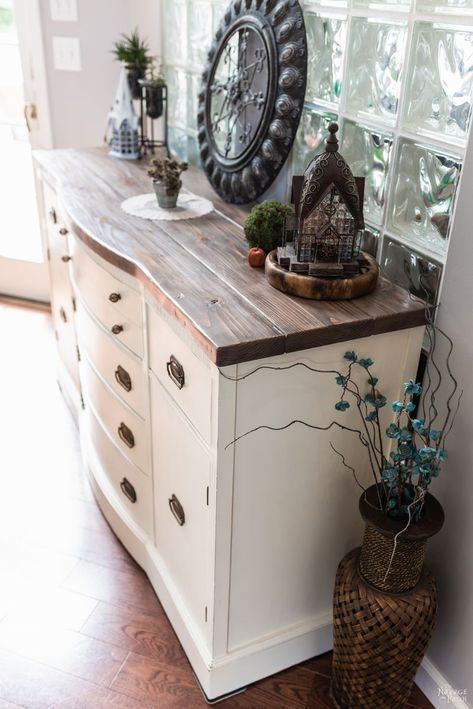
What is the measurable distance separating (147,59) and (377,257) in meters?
1.37

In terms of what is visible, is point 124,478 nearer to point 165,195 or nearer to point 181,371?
point 181,371

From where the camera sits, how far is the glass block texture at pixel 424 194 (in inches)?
56.4

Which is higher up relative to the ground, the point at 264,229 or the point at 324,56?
the point at 324,56

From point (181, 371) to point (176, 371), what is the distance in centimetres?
3

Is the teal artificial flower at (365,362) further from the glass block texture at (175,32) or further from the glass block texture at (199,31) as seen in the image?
the glass block texture at (175,32)

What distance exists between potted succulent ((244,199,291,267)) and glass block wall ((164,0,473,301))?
22 cm

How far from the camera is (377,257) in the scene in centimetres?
168

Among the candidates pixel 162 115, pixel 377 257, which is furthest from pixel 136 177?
pixel 377 257

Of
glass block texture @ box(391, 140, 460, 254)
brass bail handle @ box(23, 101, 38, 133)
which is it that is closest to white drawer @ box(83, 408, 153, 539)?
glass block texture @ box(391, 140, 460, 254)

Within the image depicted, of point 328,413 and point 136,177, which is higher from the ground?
point 136,177

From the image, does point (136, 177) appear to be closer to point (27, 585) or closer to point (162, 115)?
point (162, 115)

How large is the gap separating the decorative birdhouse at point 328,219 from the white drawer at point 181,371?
0.31m

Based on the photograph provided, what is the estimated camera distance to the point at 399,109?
1511mm

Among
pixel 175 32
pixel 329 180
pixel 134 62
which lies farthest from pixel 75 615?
pixel 175 32
